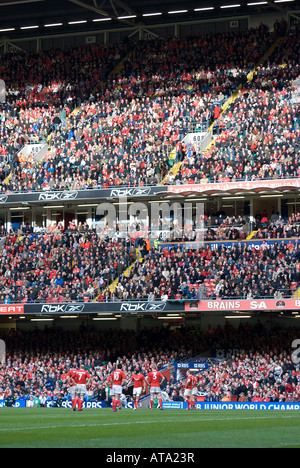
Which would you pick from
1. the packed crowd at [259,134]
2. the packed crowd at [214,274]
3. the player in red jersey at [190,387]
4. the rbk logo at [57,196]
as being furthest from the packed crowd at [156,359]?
the packed crowd at [259,134]

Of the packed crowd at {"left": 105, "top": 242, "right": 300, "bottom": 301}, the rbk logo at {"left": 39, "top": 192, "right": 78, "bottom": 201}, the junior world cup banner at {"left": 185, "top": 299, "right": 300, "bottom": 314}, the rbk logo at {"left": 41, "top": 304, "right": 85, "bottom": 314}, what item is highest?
the rbk logo at {"left": 39, "top": 192, "right": 78, "bottom": 201}

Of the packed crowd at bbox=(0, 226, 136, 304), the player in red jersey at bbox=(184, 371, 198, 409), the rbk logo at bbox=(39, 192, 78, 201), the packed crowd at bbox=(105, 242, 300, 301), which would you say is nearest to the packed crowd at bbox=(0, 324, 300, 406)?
the packed crowd at bbox=(105, 242, 300, 301)

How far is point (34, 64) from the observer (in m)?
57.1

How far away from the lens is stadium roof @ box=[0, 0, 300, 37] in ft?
167

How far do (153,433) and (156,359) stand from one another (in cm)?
2245

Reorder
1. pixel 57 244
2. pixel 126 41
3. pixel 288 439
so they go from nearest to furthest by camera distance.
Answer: pixel 288 439 < pixel 57 244 < pixel 126 41

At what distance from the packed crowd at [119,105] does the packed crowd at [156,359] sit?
847 centimetres

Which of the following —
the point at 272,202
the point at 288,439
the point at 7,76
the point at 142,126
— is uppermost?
the point at 7,76

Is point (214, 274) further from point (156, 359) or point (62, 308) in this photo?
point (62, 308)

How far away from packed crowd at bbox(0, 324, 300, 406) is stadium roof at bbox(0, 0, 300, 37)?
18852 millimetres

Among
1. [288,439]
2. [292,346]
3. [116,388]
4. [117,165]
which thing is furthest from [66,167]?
[288,439]

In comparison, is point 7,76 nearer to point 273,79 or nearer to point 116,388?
point 273,79

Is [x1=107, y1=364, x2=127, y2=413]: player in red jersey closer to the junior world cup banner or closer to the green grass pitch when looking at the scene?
the green grass pitch

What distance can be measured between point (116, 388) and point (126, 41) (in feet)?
104
